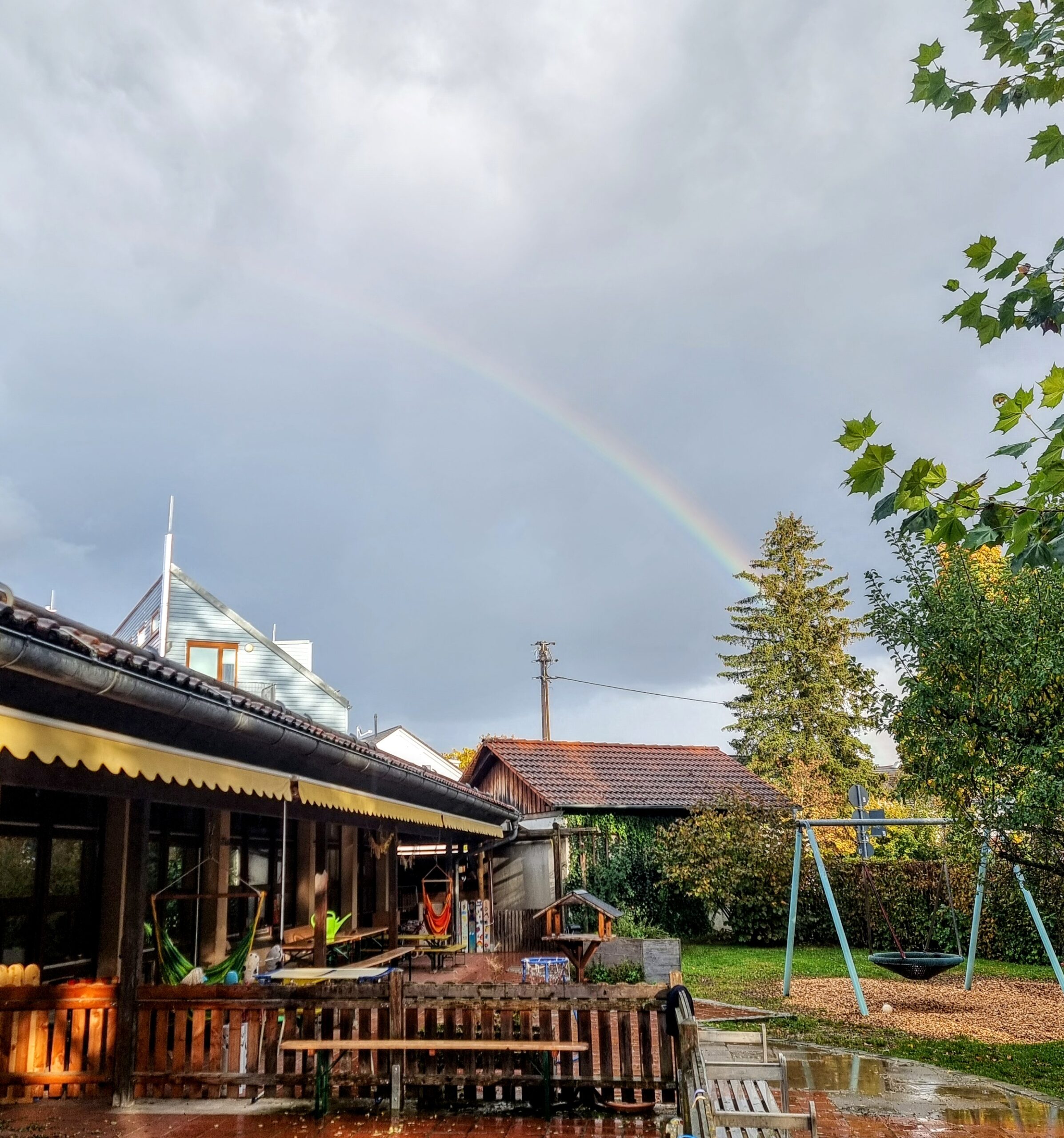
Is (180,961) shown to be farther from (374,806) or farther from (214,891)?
(214,891)

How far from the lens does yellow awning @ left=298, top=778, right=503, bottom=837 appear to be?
24.8 ft

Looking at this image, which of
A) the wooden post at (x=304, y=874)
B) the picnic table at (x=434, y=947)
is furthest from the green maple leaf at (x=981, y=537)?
the picnic table at (x=434, y=947)

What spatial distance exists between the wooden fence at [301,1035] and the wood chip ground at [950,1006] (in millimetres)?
4962

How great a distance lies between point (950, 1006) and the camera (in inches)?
432

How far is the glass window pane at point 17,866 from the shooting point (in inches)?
278

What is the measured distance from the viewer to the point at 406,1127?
5809 mm

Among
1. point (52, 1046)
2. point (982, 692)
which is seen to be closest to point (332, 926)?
point (52, 1046)

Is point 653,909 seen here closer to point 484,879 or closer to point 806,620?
point 484,879

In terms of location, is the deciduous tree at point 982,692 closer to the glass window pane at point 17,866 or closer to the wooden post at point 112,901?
the wooden post at point 112,901

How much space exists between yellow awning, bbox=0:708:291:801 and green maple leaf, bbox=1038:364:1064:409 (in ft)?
15.4

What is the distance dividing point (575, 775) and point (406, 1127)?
1533 cm

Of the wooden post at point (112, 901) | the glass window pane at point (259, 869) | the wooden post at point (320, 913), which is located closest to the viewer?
the wooden post at point (112, 901)

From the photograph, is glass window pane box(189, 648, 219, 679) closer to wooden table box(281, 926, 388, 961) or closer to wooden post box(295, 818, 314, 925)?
wooden post box(295, 818, 314, 925)

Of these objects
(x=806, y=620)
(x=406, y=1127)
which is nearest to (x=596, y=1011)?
(x=406, y=1127)
